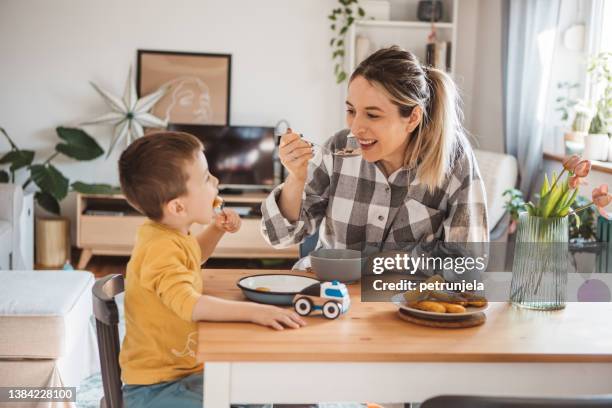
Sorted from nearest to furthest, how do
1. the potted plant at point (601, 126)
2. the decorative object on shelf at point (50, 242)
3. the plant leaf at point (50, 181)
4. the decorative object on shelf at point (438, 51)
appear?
the potted plant at point (601, 126), the plant leaf at point (50, 181), the decorative object on shelf at point (50, 242), the decorative object on shelf at point (438, 51)

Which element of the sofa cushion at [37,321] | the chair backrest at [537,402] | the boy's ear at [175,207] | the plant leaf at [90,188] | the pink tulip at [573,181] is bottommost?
the sofa cushion at [37,321]

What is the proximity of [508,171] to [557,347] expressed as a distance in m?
3.31

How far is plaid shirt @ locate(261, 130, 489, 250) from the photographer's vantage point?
1.91 meters

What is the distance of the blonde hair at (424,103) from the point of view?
6.24 ft

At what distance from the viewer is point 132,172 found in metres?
1.51

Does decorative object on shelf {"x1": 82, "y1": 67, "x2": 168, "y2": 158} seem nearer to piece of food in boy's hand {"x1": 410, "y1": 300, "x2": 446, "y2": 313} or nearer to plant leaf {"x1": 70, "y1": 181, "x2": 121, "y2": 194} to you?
plant leaf {"x1": 70, "y1": 181, "x2": 121, "y2": 194}

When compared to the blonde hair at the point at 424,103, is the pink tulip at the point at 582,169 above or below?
below

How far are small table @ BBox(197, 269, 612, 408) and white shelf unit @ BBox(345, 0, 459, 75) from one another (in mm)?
4161

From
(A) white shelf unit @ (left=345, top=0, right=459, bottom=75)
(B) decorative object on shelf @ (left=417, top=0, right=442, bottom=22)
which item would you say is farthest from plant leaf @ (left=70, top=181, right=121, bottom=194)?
(B) decorative object on shelf @ (left=417, top=0, right=442, bottom=22)

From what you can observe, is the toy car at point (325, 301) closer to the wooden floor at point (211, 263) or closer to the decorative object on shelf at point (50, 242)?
the wooden floor at point (211, 263)

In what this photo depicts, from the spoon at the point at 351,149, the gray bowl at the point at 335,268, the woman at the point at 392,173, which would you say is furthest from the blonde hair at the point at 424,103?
the gray bowl at the point at 335,268

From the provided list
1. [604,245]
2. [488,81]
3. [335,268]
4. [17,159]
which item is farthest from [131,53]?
[335,268]

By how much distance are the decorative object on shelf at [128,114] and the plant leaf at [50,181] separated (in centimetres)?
39

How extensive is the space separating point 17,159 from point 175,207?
13.0 feet
